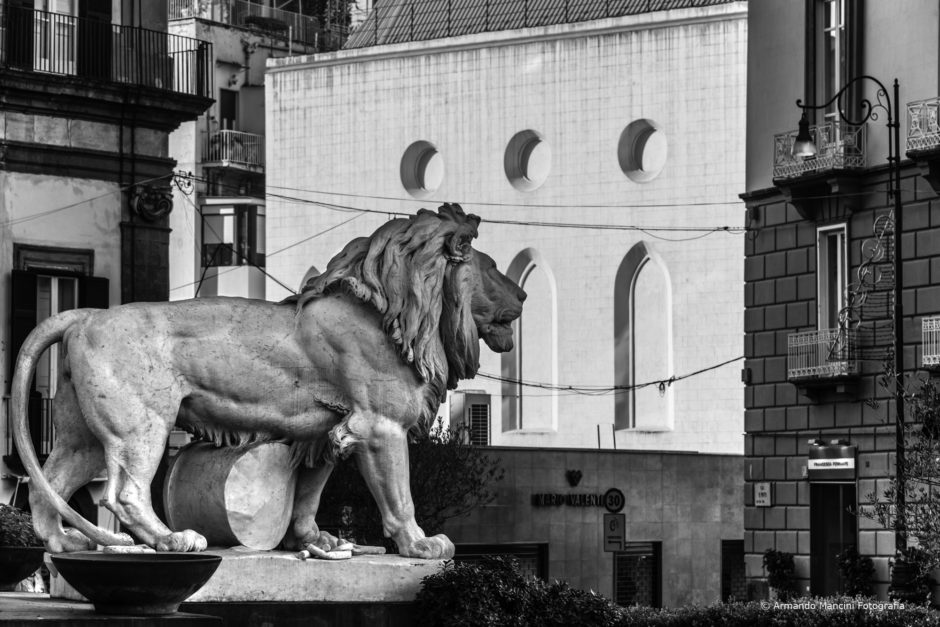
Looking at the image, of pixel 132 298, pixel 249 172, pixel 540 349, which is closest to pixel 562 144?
pixel 540 349

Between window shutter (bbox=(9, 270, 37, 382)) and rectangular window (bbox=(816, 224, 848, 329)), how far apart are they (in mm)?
13258

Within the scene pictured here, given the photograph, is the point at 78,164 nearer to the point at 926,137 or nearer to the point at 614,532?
the point at 614,532

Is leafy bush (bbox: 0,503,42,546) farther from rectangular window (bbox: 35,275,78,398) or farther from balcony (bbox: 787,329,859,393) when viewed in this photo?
balcony (bbox: 787,329,859,393)

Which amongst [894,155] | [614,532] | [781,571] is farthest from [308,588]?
[614,532]

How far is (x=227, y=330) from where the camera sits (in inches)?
511

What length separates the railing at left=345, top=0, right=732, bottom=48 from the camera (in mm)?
63219

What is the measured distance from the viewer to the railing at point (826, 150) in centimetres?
3709

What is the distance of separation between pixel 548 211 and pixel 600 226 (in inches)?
82.2

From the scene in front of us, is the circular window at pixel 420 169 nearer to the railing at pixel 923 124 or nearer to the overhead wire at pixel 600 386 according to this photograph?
the overhead wire at pixel 600 386

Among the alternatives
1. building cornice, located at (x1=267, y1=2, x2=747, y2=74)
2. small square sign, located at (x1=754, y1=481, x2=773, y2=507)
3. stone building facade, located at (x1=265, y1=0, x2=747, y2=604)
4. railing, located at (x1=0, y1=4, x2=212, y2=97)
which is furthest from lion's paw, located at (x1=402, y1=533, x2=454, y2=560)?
building cornice, located at (x1=267, y1=2, x2=747, y2=74)

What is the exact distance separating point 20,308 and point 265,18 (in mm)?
39687

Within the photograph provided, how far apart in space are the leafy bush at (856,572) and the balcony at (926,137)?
6.05 metres

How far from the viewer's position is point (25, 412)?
12836 mm

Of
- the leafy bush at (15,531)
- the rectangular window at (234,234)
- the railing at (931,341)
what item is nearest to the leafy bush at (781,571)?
the railing at (931,341)
